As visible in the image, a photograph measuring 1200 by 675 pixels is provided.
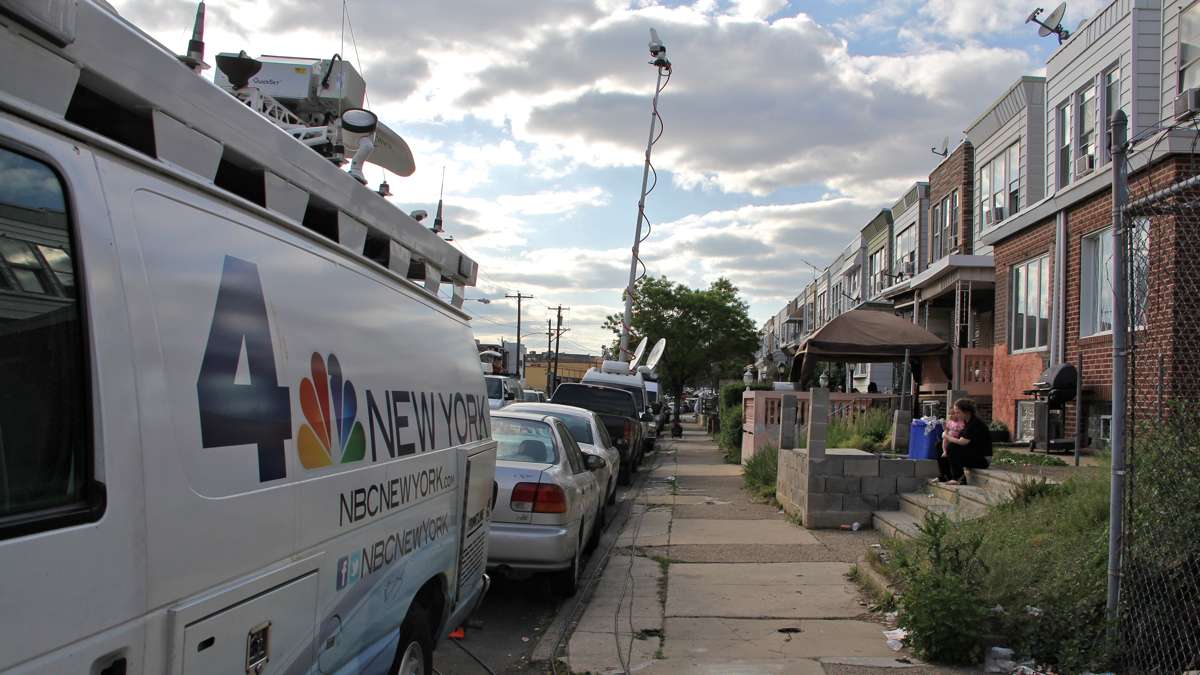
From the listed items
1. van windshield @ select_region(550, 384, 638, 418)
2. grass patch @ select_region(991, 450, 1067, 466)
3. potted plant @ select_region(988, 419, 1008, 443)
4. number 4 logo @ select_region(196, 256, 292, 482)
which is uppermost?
number 4 logo @ select_region(196, 256, 292, 482)

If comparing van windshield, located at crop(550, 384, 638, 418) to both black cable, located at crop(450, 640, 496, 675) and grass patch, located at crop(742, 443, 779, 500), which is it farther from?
black cable, located at crop(450, 640, 496, 675)

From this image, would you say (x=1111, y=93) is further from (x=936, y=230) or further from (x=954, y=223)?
(x=936, y=230)

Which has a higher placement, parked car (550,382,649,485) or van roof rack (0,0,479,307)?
van roof rack (0,0,479,307)

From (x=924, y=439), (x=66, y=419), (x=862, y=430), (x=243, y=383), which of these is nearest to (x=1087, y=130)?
(x=862, y=430)

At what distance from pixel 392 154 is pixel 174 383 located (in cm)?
374

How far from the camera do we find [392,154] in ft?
18.7

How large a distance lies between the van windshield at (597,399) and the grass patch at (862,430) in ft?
13.3

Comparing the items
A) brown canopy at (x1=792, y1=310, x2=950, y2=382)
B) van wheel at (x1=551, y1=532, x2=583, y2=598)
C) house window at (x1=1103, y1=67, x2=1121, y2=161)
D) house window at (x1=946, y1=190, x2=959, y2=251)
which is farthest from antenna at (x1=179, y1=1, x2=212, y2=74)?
house window at (x1=946, y1=190, x2=959, y2=251)

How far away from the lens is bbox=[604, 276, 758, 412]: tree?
48719 millimetres

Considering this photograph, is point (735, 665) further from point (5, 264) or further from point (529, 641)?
point (5, 264)

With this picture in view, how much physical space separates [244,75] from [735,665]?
4445mm

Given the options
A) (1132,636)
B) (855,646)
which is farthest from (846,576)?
(1132,636)

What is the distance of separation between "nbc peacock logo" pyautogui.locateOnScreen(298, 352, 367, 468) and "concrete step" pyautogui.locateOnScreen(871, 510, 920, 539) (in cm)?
689

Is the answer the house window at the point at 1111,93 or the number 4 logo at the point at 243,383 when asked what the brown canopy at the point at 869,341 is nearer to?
the house window at the point at 1111,93
